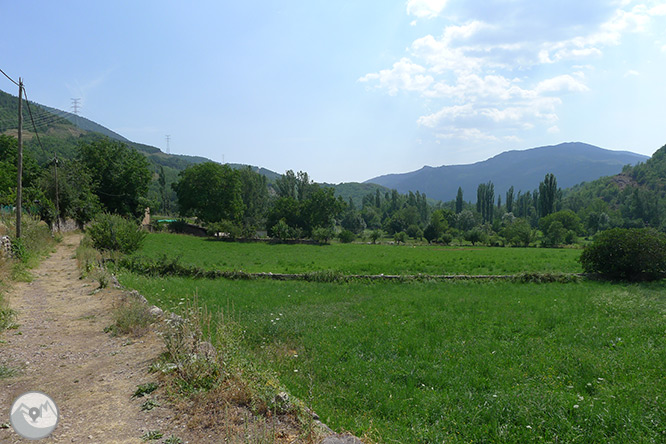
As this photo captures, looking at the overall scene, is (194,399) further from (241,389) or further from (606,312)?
(606,312)

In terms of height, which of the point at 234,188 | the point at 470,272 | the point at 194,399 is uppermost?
the point at 234,188

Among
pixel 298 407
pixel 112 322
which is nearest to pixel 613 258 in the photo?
pixel 298 407

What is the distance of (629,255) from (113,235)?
30.8m

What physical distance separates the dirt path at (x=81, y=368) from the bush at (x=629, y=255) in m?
21.6

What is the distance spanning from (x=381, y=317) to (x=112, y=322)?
7.70 m

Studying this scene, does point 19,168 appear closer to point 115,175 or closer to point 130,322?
point 130,322

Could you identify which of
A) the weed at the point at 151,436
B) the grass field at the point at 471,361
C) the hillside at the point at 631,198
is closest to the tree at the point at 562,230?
the hillside at the point at 631,198

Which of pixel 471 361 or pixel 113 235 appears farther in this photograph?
pixel 113 235

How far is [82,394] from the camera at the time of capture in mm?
5293

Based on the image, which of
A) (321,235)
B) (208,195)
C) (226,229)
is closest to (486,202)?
(321,235)

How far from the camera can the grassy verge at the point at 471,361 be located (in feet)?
16.1

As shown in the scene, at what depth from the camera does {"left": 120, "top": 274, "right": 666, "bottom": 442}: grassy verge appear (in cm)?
490

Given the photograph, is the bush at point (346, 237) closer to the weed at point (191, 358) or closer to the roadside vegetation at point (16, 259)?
the roadside vegetation at point (16, 259)

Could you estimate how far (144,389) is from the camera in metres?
5.34
